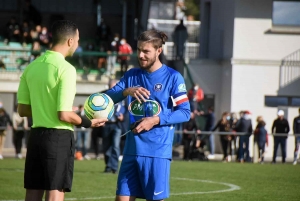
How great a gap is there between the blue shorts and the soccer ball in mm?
487

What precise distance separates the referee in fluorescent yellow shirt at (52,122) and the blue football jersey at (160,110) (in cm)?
53

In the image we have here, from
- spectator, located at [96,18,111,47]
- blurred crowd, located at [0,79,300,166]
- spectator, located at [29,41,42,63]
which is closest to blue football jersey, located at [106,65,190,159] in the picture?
blurred crowd, located at [0,79,300,166]

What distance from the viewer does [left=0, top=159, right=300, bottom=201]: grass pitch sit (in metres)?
13.3

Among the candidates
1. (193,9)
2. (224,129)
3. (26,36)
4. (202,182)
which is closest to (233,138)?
(224,129)

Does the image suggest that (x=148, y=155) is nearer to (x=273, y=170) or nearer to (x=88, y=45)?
(x=273, y=170)

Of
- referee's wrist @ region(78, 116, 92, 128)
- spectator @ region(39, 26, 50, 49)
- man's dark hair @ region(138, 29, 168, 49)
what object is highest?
spectator @ region(39, 26, 50, 49)

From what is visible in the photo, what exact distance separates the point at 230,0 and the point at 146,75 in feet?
84.0

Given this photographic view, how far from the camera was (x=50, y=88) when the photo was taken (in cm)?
712

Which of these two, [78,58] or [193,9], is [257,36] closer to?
[78,58]

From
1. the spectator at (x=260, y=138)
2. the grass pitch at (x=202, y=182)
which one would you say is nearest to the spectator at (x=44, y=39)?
the spectator at (x=260, y=138)

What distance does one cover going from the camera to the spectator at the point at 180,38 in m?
32.5

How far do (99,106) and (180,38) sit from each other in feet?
83.4

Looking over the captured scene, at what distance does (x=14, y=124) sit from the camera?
25531 mm

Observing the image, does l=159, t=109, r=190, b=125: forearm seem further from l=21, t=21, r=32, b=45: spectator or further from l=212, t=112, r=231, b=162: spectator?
l=21, t=21, r=32, b=45: spectator
